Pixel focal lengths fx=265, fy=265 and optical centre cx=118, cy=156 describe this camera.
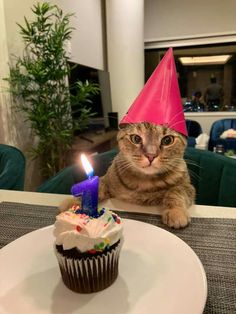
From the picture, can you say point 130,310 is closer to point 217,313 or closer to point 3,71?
point 217,313

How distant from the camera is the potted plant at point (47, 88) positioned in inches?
71.2

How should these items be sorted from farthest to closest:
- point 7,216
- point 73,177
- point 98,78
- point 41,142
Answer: point 98,78, point 41,142, point 73,177, point 7,216

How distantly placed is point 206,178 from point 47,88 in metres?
1.31

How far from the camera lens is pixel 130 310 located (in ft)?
1.13

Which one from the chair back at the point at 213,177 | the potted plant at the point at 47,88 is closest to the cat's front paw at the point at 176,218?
the chair back at the point at 213,177

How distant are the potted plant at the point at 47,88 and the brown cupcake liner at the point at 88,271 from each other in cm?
157

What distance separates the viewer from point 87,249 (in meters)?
0.37

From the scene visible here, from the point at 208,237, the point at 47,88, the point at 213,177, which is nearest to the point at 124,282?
the point at 208,237

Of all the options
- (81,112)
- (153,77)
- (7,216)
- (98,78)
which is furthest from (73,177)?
(98,78)

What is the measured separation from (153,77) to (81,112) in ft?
4.87

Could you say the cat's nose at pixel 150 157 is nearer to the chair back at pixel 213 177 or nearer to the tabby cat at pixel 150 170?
the tabby cat at pixel 150 170

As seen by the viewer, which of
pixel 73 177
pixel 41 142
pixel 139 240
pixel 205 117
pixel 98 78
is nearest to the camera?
pixel 139 240

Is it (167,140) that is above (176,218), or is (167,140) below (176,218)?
above

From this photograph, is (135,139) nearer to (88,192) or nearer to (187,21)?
(88,192)
